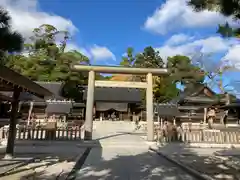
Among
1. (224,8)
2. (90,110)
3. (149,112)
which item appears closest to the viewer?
(224,8)

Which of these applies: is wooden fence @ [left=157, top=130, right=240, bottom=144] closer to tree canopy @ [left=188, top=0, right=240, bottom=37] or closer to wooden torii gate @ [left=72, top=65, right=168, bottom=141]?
wooden torii gate @ [left=72, top=65, right=168, bottom=141]

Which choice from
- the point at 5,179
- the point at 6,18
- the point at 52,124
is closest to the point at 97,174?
the point at 5,179

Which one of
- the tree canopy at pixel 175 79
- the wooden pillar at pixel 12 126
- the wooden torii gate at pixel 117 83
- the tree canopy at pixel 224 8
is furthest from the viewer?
the tree canopy at pixel 175 79

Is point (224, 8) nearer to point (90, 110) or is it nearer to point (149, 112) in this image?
point (149, 112)

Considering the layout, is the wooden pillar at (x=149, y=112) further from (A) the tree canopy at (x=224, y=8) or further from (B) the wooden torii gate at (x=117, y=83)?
(A) the tree canopy at (x=224, y=8)

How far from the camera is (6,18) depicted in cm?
500

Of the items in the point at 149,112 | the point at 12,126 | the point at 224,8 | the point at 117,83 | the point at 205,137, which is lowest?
the point at 205,137

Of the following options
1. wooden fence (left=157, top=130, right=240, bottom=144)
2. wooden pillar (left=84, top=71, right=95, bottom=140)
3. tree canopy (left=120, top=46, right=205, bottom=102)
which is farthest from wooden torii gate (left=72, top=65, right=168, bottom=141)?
tree canopy (left=120, top=46, right=205, bottom=102)

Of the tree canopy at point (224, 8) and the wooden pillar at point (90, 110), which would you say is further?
the wooden pillar at point (90, 110)

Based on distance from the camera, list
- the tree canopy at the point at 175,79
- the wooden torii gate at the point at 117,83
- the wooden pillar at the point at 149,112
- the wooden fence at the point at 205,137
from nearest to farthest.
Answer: the wooden fence at the point at 205,137
the wooden pillar at the point at 149,112
the wooden torii gate at the point at 117,83
the tree canopy at the point at 175,79

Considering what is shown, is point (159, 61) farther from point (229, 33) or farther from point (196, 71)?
point (229, 33)

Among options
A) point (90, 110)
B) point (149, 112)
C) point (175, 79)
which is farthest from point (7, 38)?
point (175, 79)

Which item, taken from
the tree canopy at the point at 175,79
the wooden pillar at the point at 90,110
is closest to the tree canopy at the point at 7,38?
the wooden pillar at the point at 90,110

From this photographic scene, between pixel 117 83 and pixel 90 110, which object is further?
pixel 117 83
